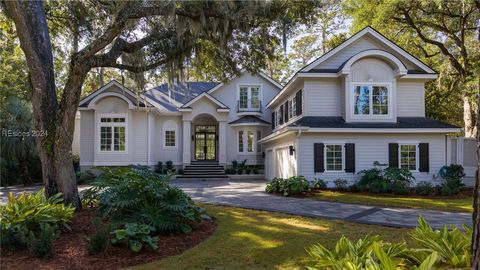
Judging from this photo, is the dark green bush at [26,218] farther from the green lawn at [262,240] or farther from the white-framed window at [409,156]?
the white-framed window at [409,156]

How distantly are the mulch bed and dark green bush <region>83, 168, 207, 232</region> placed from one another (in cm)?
29

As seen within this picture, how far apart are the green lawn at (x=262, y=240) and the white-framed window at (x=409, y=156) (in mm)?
8997

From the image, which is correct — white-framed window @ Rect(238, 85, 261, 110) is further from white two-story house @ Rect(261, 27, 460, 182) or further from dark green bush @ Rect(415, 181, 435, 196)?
dark green bush @ Rect(415, 181, 435, 196)

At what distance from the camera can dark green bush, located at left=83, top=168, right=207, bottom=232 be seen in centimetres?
698

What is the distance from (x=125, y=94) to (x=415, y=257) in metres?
19.5

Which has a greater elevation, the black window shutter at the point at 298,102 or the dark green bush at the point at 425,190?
the black window shutter at the point at 298,102

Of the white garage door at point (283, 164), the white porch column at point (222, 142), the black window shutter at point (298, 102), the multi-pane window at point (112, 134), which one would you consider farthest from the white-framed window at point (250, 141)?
the multi-pane window at point (112, 134)

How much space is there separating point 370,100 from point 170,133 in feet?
41.3

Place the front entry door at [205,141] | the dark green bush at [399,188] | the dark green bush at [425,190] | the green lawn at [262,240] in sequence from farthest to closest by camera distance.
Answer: the front entry door at [205,141], the dark green bush at [425,190], the dark green bush at [399,188], the green lawn at [262,240]

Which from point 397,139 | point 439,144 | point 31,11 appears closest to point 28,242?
point 31,11

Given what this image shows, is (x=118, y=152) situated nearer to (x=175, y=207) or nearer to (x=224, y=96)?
(x=224, y=96)

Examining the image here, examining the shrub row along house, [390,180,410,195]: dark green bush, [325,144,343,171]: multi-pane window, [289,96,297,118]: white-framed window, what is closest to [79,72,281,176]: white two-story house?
[289,96,297,118]: white-framed window

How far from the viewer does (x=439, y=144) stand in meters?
16.3

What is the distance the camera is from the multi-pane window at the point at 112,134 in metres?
21.2
